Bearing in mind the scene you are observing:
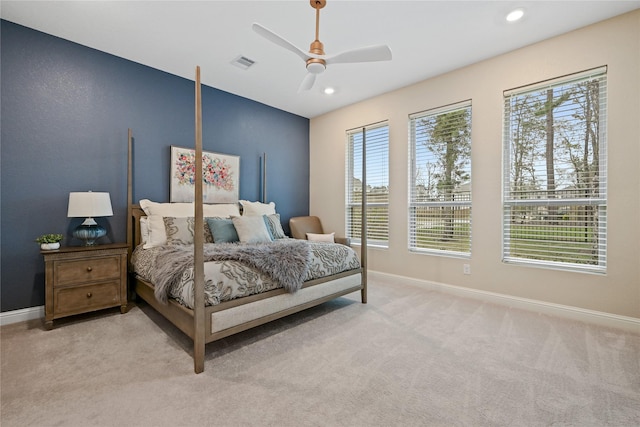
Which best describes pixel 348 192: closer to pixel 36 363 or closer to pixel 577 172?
pixel 577 172

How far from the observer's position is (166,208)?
10.7 ft

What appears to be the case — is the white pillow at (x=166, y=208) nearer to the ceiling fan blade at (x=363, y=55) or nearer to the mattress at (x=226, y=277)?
the mattress at (x=226, y=277)

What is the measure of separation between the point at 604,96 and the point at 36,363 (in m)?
4.96

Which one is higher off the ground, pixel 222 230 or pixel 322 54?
pixel 322 54

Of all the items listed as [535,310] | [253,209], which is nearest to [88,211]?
[253,209]

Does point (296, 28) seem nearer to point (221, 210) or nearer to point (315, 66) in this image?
point (315, 66)

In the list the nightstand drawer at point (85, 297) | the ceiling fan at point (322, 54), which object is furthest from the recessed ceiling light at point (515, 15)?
the nightstand drawer at point (85, 297)

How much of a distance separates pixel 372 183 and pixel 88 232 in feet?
11.6

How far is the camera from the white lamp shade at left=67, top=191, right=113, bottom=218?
261cm

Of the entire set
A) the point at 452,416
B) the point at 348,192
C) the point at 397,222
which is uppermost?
the point at 348,192

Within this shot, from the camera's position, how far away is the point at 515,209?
3.08 metres

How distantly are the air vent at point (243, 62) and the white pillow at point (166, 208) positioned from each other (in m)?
1.76

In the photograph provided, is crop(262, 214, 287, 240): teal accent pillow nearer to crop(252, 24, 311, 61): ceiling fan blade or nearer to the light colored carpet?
the light colored carpet

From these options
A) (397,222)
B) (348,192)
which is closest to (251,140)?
(348,192)
